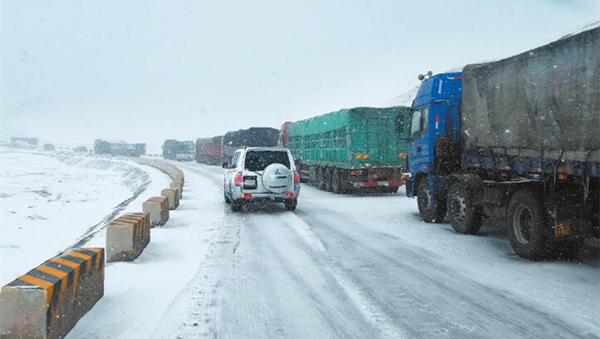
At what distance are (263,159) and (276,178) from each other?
95 centimetres

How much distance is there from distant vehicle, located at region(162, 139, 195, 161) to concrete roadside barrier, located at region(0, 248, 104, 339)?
2695 inches

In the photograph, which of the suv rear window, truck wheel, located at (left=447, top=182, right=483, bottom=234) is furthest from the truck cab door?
the suv rear window

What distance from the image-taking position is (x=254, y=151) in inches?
550

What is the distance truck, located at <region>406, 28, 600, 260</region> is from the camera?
658cm

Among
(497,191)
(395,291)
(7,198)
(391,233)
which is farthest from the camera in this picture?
(7,198)

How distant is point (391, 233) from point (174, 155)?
6971 centimetres

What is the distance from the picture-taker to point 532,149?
766 centimetres

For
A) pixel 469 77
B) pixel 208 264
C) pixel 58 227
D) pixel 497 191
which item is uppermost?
pixel 469 77

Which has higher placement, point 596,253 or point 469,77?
point 469,77

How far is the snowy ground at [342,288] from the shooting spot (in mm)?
4910

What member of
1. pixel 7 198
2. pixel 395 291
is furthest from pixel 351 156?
pixel 7 198

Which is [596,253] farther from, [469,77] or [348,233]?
[348,233]

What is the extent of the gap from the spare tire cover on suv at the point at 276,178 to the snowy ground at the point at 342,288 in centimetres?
268

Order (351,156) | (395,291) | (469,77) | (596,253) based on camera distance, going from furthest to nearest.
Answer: (351,156) < (469,77) < (596,253) < (395,291)
